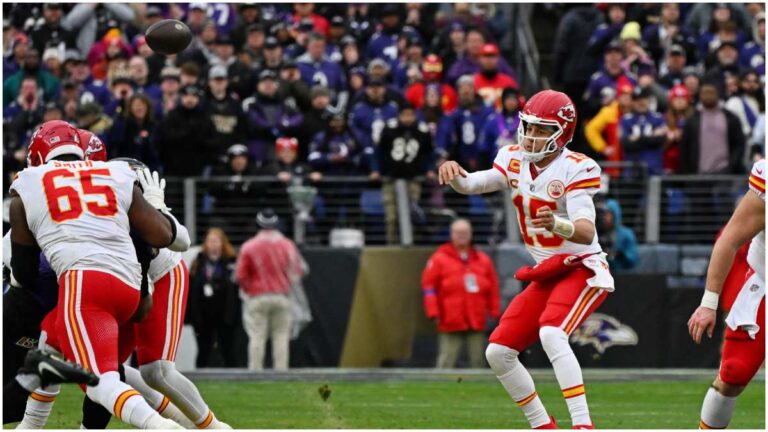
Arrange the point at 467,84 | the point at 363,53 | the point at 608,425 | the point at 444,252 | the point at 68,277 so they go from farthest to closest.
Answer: the point at 363,53 → the point at 467,84 → the point at 444,252 → the point at 608,425 → the point at 68,277

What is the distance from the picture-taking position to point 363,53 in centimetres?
1847

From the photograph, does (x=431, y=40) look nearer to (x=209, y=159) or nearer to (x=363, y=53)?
(x=363, y=53)

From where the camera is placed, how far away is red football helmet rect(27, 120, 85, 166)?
7660 mm

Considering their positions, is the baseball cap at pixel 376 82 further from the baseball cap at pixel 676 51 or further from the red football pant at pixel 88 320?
the red football pant at pixel 88 320

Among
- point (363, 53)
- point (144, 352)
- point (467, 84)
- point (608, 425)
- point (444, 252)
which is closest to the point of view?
point (144, 352)

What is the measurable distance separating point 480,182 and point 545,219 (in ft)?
2.60

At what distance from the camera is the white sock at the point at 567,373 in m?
8.06

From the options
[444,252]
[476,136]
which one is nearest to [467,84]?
[476,136]

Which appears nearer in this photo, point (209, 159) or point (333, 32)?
→ point (209, 159)

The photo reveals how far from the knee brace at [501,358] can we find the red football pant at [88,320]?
6.69ft

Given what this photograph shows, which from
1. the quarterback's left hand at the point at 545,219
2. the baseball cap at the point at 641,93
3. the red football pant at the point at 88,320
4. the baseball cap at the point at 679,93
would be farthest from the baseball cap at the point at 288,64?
the red football pant at the point at 88,320

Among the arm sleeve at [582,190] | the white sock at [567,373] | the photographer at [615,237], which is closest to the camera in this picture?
the white sock at [567,373]

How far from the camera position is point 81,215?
7.34m

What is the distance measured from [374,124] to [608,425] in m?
6.83
